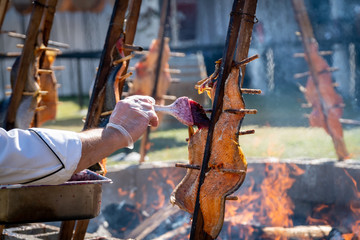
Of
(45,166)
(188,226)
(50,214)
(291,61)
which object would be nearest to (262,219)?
(188,226)

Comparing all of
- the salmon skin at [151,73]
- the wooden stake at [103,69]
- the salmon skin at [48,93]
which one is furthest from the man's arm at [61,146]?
the salmon skin at [151,73]

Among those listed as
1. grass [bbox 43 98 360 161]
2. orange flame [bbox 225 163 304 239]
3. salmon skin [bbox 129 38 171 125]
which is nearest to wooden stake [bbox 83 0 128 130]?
orange flame [bbox 225 163 304 239]

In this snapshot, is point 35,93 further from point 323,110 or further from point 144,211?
point 323,110

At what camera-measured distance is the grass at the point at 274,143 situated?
28.8ft

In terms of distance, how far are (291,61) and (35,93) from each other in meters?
11.7

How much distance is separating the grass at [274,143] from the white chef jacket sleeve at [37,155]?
20.4 feet

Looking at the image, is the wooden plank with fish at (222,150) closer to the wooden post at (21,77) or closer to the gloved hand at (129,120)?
the gloved hand at (129,120)

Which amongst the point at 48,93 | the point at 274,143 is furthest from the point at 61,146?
the point at 274,143

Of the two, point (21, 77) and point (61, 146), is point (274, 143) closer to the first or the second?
point (21, 77)

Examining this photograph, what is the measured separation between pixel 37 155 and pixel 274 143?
802 cm

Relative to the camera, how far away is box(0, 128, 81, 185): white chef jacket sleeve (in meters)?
2.09

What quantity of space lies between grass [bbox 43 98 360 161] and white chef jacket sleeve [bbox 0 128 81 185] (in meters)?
6.22

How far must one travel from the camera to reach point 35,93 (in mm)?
5090

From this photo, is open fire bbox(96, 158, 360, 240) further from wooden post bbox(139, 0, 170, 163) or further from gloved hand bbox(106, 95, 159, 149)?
gloved hand bbox(106, 95, 159, 149)
